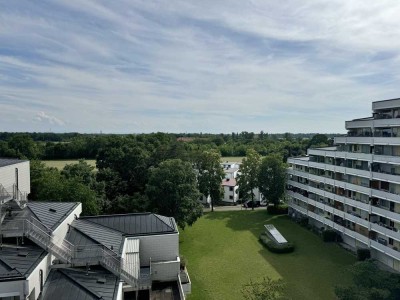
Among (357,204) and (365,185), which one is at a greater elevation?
(365,185)

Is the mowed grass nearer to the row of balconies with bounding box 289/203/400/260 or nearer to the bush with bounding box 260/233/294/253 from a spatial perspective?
the bush with bounding box 260/233/294/253

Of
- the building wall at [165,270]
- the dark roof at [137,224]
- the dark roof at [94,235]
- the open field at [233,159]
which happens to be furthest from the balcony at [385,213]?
the open field at [233,159]

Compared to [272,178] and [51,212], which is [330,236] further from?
[51,212]

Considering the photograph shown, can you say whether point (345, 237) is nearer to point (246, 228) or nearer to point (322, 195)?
point (322, 195)

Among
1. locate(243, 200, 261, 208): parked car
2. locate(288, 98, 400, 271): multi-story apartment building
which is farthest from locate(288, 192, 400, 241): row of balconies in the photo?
locate(243, 200, 261, 208): parked car

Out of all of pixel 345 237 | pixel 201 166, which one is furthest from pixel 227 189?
pixel 345 237

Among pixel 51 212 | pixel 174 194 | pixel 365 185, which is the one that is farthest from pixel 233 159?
pixel 51 212
